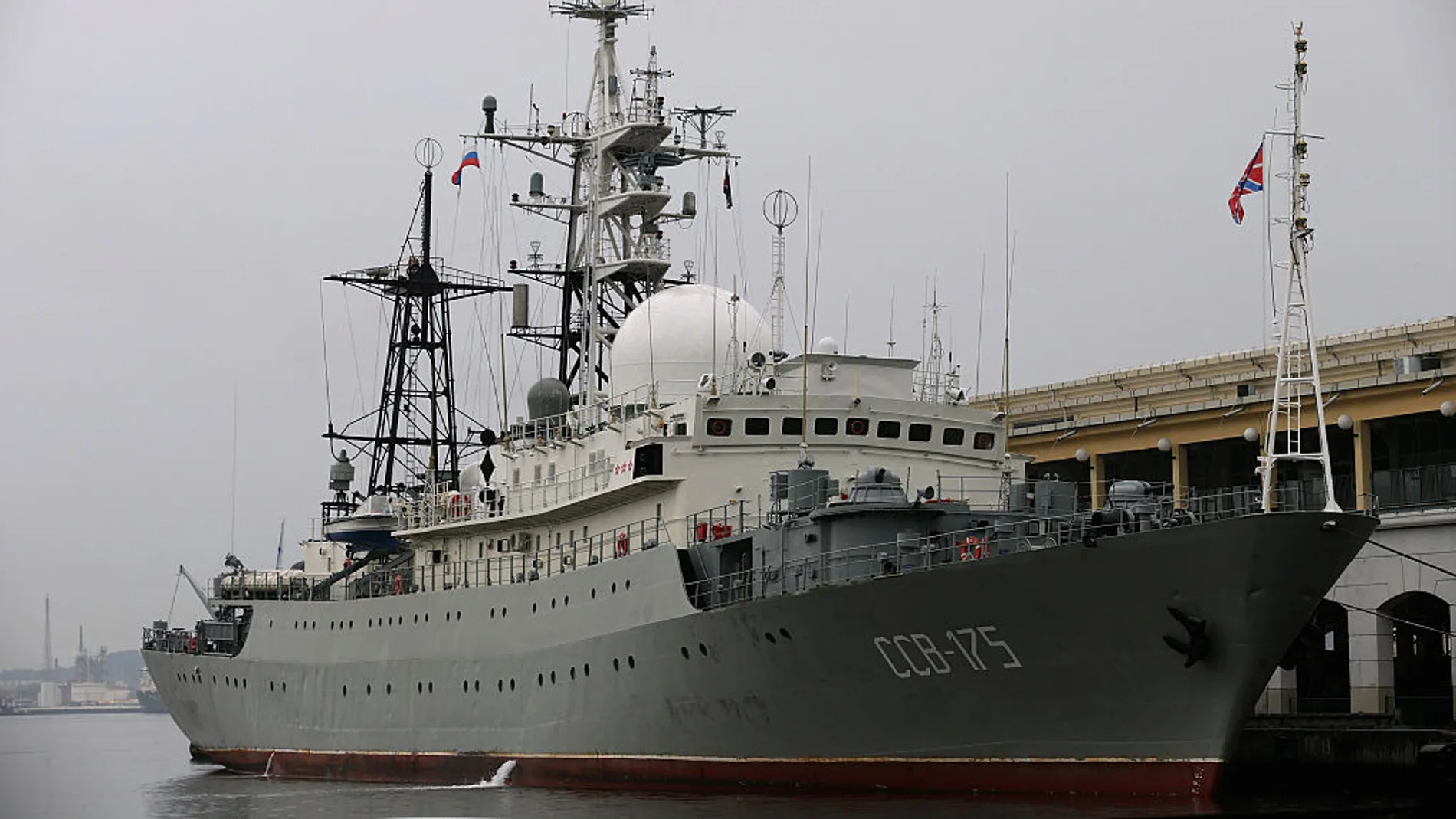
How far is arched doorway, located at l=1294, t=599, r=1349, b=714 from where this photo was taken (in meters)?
30.9

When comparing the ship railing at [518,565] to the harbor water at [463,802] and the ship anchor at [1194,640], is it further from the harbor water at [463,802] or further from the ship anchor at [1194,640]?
the ship anchor at [1194,640]

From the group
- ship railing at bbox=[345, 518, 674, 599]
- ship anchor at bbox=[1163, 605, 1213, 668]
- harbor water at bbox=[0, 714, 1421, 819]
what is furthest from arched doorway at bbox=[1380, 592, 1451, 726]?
ship railing at bbox=[345, 518, 674, 599]

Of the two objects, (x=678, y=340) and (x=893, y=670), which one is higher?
(x=678, y=340)

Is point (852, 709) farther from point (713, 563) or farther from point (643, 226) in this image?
point (643, 226)

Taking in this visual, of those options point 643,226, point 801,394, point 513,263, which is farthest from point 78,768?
point 801,394

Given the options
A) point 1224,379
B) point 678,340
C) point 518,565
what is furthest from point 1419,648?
point 518,565

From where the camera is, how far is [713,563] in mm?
26562

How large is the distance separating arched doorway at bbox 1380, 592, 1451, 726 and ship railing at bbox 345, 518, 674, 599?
12.2 m

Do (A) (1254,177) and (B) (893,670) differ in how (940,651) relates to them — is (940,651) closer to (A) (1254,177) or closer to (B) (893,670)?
(B) (893,670)

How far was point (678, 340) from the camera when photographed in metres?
31.3

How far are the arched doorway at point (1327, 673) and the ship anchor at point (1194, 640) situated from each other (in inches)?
435

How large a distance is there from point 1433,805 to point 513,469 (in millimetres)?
17854

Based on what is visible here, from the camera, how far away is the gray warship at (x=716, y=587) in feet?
69.3

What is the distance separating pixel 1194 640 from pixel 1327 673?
12498 millimetres
